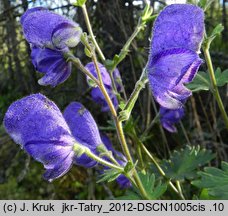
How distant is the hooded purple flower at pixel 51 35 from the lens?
136cm

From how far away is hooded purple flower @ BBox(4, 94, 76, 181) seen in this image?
1.27 metres

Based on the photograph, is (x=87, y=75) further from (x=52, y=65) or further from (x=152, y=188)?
(x=152, y=188)

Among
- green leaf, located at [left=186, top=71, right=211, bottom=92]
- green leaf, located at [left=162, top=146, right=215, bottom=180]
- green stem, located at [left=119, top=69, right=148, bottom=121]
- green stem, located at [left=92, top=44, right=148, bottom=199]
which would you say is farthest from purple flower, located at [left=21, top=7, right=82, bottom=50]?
green leaf, located at [left=162, top=146, right=215, bottom=180]

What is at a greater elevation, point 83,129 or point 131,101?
point 131,101

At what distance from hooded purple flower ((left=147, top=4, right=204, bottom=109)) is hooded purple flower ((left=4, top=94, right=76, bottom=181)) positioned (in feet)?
0.96

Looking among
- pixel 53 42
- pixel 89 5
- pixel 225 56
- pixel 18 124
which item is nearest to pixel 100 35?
pixel 89 5

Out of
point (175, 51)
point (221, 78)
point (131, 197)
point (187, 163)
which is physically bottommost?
point (187, 163)

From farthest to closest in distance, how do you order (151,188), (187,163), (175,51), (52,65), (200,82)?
(187,163) < (200,82) < (151,188) < (52,65) < (175,51)

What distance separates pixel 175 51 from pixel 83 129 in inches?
16.9

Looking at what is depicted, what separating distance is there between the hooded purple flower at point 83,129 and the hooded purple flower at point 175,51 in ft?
1.05

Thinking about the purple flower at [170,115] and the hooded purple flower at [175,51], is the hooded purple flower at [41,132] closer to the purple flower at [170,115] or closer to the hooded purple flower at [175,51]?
the hooded purple flower at [175,51]

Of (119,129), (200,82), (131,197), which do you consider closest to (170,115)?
(200,82)

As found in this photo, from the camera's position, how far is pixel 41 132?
127 cm

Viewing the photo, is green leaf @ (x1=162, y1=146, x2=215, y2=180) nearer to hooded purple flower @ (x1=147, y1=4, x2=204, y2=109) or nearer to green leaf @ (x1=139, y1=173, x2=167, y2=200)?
green leaf @ (x1=139, y1=173, x2=167, y2=200)
